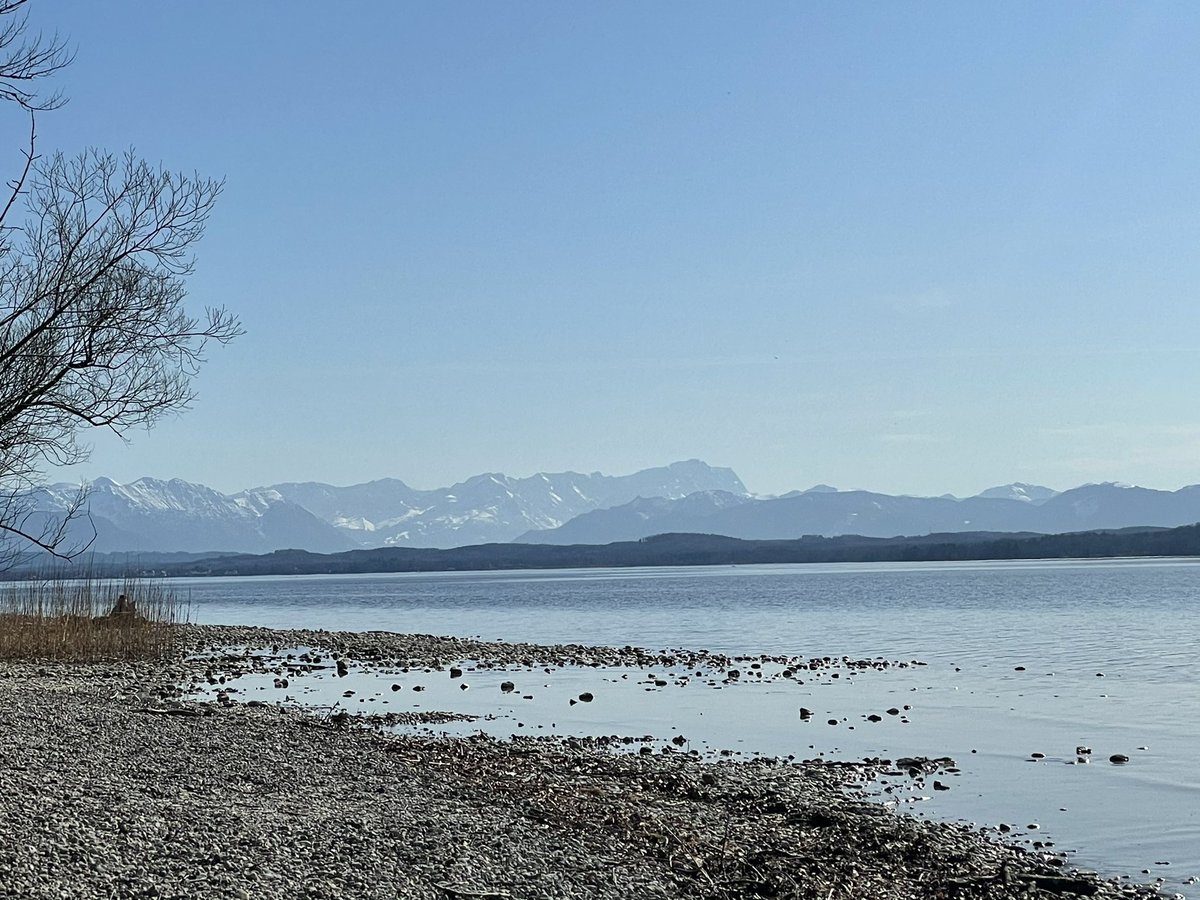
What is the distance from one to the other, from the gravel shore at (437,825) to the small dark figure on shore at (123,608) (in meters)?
16.8

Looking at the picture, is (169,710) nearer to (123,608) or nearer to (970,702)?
(970,702)

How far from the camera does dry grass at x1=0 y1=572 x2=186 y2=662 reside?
104ft

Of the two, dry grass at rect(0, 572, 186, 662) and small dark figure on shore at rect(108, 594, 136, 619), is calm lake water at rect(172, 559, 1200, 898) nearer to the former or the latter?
dry grass at rect(0, 572, 186, 662)

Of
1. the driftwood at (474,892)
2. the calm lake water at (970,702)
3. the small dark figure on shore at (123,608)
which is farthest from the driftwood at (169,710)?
the small dark figure on shore at (123,608)

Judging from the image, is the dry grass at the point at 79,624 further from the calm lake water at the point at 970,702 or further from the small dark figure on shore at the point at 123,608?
the calm lake water at the point at 970,702

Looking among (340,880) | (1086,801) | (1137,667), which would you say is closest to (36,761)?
(340,880)

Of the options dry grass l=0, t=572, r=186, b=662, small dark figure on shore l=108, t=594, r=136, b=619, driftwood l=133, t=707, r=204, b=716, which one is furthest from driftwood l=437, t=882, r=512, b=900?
small dark figure on shore l=108, t=594, r=136, b=619

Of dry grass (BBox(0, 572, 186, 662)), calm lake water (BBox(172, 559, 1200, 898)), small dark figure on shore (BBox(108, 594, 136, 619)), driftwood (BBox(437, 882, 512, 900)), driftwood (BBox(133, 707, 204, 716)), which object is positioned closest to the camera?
driftwood (BBox(437, 882, 512, 900))

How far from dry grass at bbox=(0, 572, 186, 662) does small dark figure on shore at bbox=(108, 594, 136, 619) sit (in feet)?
0.36

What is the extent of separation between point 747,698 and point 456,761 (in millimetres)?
11767

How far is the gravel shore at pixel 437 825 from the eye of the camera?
9789mm

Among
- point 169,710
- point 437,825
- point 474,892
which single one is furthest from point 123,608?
point 474,892

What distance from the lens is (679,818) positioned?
1352cm

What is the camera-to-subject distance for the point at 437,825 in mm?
12016
